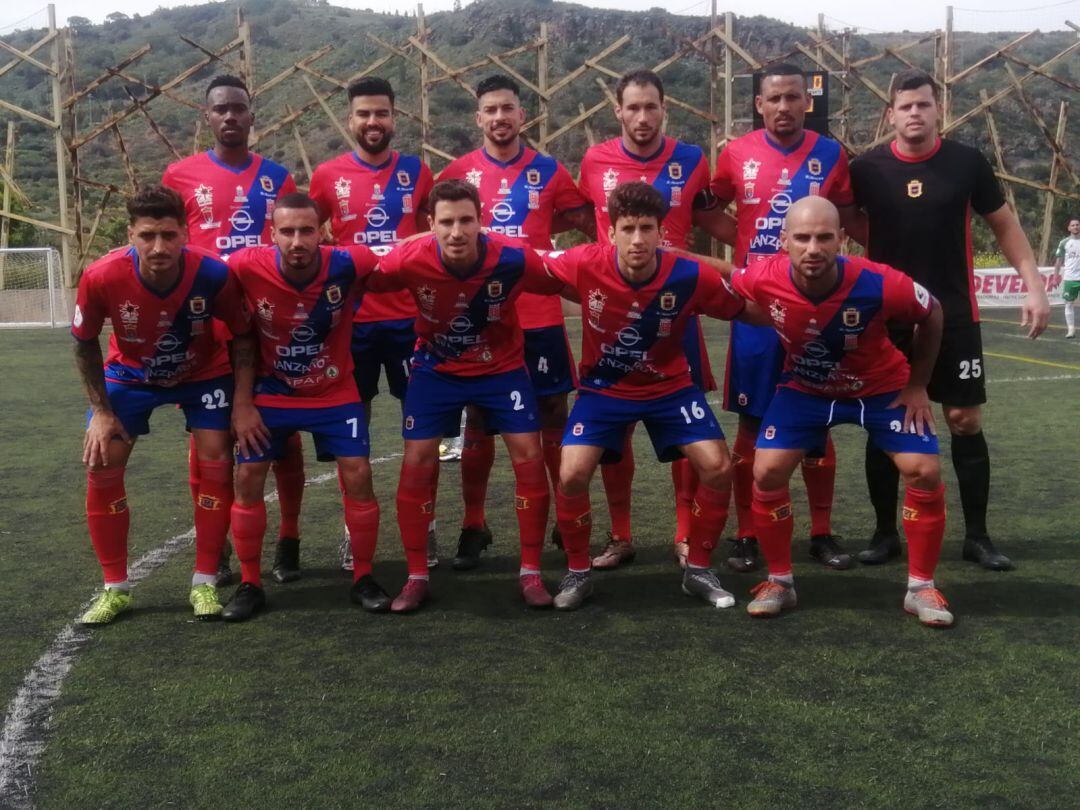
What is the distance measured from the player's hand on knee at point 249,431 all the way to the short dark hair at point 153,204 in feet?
2.51

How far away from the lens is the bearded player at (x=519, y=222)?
4.91m

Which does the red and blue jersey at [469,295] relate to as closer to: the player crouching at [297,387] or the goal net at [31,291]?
the player crouching at [297,387]

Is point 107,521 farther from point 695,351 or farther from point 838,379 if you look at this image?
point 838,379

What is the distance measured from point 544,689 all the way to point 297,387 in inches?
64.0

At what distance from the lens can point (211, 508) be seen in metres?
4.33

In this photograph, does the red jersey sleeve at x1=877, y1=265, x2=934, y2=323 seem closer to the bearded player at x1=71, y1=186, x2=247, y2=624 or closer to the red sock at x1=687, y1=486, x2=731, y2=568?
the red sock at x1=687, y1=486, x2=731, y2=568

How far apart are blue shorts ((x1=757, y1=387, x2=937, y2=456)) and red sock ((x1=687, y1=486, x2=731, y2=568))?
0.27m

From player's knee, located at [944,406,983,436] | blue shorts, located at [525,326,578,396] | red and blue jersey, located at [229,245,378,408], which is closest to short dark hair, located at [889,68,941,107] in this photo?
player's knee, located at [944,406,983,436]

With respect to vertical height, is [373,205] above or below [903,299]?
above

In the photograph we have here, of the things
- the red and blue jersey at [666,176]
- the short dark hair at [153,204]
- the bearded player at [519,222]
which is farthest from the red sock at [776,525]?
the short dark hair at [153,204]

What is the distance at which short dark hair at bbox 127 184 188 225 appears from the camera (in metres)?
3.93

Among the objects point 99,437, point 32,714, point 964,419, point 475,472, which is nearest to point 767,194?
point 964,419

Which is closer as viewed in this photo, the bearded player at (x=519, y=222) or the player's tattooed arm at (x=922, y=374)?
the player's tattooed arm at (x=922, y=374)

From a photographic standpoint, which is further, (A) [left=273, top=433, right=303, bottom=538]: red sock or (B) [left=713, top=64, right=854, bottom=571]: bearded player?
(A) [left=273, top=433, right=303, bottom=538]: red sock
